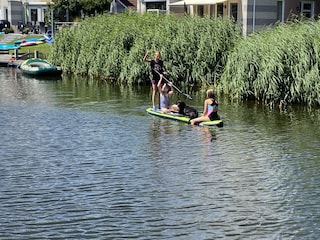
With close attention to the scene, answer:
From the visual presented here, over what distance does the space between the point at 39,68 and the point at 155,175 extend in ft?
73.5

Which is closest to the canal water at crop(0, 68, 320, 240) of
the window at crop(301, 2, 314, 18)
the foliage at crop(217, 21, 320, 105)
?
the foliage at crop(217, 21, 320, 105)

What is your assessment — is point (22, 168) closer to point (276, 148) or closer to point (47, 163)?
point (47, 163)

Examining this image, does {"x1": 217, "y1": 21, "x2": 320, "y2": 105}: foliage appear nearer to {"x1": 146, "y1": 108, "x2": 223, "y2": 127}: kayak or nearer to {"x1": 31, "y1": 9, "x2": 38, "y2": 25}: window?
{"x1": 146, "y1": 108, "x2": 223, "y2": 127}: kayak

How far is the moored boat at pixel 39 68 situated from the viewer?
34156 millimetres

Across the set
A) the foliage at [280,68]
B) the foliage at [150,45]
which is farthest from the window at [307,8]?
the foliage at [280,68]

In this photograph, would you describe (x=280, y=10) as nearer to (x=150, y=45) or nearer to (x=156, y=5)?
(x=150, y=45)

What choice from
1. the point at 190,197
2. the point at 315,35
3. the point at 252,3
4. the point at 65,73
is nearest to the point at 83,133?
the point at 190,197

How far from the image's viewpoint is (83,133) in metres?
17.8

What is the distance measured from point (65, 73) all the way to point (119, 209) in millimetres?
25358

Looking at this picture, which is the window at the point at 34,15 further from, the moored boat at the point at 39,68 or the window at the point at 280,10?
the window at the point at 280,10

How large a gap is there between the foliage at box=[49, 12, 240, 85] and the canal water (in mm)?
5732

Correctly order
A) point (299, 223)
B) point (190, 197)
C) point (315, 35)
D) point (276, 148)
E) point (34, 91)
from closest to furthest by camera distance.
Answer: point (299, 223) → point (190, 197) → point (276, 148) → point (315, 35) → point (34, 91)

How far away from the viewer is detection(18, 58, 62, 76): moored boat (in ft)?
112

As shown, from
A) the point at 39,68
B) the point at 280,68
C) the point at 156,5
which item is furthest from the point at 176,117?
the point at 156,5
